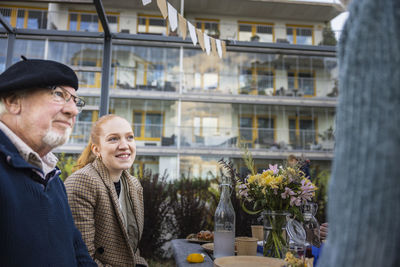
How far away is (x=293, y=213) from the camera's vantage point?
1.54m

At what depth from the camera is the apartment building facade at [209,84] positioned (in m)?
17.7

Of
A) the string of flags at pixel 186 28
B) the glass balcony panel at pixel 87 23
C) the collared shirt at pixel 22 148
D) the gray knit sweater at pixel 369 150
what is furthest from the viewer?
the glass balcony panel at pixel 87 23

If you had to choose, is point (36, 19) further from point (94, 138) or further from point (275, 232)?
point (275, 232)

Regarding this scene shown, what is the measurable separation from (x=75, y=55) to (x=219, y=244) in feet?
62.0

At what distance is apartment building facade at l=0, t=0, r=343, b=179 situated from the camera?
17.7 meters

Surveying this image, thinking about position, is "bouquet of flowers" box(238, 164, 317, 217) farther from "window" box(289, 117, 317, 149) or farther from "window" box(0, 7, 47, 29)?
"window" box(0, 7, 47, 29)

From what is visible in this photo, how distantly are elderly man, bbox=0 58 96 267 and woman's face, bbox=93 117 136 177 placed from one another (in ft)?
2.24

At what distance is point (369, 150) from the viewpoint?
40 cm

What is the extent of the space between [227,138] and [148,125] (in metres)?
4.62

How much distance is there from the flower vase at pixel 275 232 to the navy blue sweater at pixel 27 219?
3.02ft

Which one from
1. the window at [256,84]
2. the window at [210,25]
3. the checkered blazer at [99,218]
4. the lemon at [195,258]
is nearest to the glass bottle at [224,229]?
the lemon at [195,258]

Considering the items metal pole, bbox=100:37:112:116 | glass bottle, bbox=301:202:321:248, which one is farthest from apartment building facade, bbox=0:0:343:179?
glass bottle, bbox=301:202:321:248

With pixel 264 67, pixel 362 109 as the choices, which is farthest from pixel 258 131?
pixel 362 109

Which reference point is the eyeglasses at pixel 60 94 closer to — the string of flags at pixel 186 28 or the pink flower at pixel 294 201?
the pink flower at pixel 294 201
